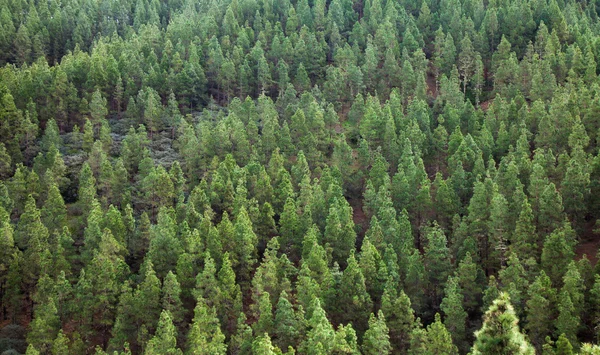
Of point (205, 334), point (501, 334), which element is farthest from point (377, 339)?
point (501, 334)

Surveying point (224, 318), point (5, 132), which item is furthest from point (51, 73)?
point (224, 318)

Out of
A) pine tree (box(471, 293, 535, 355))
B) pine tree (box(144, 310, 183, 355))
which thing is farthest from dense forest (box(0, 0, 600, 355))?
pine tree (box(144, 310, 183, 355))

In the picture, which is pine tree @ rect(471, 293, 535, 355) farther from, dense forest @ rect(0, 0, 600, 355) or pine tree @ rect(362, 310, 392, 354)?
pine tree @ rect(362, 310, 392, 354)

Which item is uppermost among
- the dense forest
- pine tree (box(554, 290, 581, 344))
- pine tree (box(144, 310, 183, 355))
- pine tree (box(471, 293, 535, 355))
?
the dense forest

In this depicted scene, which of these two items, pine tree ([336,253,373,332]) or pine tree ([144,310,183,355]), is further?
pine tree ([336,253,373,332])

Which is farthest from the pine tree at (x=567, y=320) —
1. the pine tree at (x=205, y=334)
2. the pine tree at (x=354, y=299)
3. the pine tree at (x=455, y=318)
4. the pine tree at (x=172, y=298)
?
the pine tree at (x=172, y=298)

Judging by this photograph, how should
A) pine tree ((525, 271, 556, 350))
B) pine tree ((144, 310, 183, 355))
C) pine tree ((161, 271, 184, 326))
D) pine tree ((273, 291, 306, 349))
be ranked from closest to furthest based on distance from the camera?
1. pine tree ((525, 271, 556, 350))
2. pine tree ((144, 310, 183, 355))
3. pine tree ((273, 291, 306, 349))
4. pine tree ((161, 271, 184, 326))

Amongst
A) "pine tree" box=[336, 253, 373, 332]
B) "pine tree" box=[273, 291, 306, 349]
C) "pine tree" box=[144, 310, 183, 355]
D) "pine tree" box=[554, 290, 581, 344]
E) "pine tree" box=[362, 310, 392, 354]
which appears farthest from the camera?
"pine tree" box=[336, 253, 373, 332]

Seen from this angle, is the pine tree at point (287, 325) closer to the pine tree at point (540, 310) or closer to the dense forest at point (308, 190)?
the dense forest at point (308, 190)
